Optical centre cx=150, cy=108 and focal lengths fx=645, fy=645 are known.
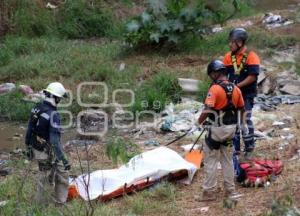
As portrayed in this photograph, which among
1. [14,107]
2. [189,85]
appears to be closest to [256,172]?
[189,85]

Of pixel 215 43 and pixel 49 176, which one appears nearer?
pixel 49 176

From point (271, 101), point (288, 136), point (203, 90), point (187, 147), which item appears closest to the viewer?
point (288, 136)

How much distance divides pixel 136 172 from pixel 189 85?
179 inches

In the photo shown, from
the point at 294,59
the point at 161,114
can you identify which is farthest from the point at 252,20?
the point at 161,114

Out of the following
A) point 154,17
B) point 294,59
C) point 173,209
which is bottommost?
point 173,209

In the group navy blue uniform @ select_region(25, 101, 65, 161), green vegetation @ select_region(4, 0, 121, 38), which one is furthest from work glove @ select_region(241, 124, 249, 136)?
green vegetation @ select_region(4, 0, 121, 38)

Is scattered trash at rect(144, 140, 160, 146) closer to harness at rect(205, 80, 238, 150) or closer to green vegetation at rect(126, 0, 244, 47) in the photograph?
harness at rect(205, 80, 238, 150)

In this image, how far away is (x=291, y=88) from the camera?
11.1 m

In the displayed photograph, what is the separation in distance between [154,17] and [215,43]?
159cm

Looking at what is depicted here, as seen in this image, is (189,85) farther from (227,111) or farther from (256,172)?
(227,111)

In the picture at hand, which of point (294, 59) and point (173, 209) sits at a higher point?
point (294, 59)

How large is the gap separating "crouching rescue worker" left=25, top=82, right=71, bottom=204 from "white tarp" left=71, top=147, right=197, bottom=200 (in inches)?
11.1

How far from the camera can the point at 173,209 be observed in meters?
6.71

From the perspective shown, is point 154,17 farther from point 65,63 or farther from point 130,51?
point 65,63
